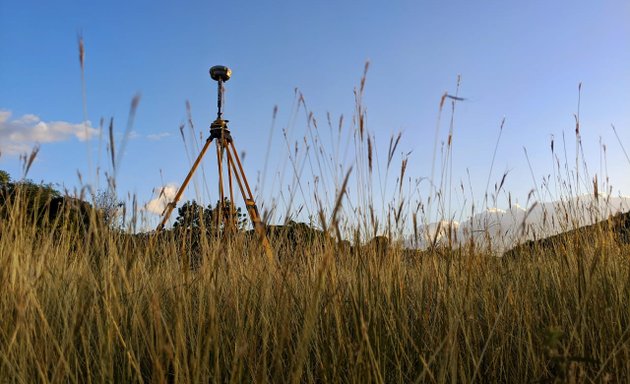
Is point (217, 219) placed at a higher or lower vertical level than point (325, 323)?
higher

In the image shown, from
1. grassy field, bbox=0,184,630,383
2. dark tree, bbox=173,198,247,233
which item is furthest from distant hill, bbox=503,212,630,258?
dark tree, bbox=173,198,247,233

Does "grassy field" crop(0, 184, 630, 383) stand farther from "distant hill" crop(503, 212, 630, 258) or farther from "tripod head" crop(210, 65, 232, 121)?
"tripod head" crop(210, 65, 232, 121)

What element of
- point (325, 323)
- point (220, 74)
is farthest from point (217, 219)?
point (220, 74)

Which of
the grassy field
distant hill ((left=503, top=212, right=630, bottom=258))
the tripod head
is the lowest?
the grassy field

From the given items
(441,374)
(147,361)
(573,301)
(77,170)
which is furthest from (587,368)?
(77,170)

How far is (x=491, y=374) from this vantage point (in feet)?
4.74

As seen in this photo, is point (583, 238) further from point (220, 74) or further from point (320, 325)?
point (220, 74)

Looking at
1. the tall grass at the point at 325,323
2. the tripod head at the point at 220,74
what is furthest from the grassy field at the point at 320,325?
the tripod head at the point at 220,74

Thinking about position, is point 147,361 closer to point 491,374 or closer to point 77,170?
point 77,170

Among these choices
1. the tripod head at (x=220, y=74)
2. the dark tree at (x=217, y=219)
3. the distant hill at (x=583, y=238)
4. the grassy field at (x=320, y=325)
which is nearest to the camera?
the grassy field at (x=320, y=325)

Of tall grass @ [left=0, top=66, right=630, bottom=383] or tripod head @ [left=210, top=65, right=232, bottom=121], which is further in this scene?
tripod head @ [left=210, top=65, right=232, bottom=121]

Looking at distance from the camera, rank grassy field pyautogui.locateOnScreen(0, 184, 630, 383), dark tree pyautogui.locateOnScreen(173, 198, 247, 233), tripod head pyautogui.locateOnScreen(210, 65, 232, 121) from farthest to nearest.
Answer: tripod head pyautogui.locateOnScreen(210, 65, 232, 121), dark tree pyautogui.locateOnScreen(173, 198, 247, 233), grassy field pyautogui.locateOnScreen(0, 184, 630, 383)

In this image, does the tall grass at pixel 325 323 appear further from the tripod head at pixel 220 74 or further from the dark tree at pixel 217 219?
the tripod head at pixel 220 74

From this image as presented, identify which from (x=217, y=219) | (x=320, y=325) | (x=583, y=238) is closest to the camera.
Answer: (x=320, y=325)
